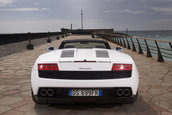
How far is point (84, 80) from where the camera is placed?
309 cm

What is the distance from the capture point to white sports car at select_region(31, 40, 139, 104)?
3.11m

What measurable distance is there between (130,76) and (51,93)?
1237 mm

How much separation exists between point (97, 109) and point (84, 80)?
0.83 meters

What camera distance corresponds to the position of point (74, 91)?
3162 millimetres

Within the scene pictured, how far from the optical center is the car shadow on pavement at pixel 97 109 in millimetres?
3518

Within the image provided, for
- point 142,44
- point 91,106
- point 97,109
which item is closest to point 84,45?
point 142,44

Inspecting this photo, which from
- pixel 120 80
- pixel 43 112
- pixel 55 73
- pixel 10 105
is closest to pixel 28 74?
pixel 10 105

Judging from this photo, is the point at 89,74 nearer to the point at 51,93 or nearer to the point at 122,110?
the point at 51,93

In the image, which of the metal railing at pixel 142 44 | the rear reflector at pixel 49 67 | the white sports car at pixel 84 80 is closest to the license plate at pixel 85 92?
the white sports car at pixel 84 80

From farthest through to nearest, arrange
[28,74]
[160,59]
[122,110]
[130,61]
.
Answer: [160,59] < [28,74] < [122,110] < [130,61]

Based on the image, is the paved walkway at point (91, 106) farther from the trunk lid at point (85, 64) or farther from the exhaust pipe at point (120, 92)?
the trunk lid at point (85, 64)

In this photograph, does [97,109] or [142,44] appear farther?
[142,44]

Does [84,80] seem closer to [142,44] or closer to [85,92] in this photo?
[85,92]

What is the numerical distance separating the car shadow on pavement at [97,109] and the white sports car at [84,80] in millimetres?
360
